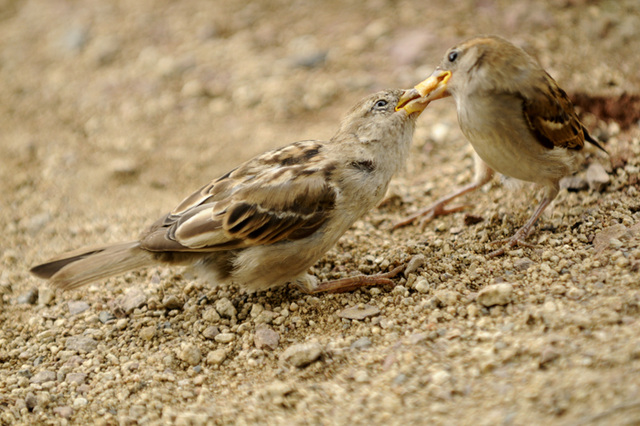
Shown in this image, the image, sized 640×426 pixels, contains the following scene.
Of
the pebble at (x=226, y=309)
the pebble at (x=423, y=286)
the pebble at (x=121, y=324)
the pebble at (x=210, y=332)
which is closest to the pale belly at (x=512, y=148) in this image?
the pebble at (x=423, y=286)

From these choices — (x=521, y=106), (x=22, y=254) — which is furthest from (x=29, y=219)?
(x=521, y=106)

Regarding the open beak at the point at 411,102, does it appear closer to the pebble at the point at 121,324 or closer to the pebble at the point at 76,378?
the pebble at the point at 121,324

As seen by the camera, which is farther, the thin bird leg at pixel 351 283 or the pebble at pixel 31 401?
the thin bird leg at pixel 351 283

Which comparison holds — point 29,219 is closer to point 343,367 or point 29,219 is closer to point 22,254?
point 22,254

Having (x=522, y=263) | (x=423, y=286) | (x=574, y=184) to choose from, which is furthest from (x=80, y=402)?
(x=574, y=184)

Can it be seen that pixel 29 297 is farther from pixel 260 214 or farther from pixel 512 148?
pixel 512 148

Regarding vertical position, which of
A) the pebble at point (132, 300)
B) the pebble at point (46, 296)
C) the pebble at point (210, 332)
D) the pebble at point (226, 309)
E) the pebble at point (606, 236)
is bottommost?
the pebble at point (606, 236)

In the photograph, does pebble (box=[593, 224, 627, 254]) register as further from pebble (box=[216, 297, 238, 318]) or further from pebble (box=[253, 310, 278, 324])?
pebble (box=[216, 297, 238, 318])
